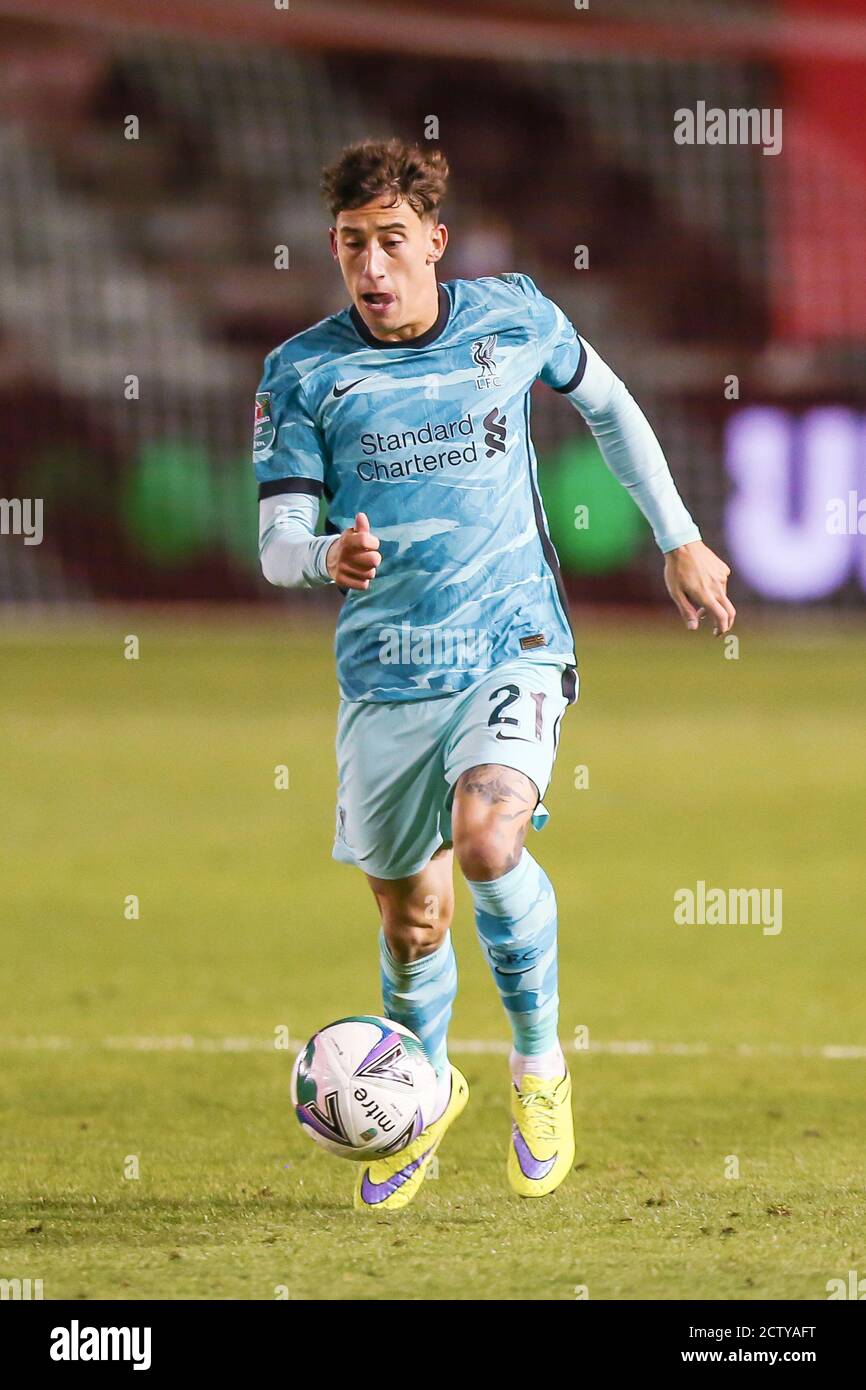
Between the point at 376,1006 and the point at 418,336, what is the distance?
2.68m

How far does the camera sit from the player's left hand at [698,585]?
493 cm

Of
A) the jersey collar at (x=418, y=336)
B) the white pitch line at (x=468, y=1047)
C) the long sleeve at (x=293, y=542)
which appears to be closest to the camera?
the long sleeve at (x=293, y=542)

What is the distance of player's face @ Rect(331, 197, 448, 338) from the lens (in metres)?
4.60

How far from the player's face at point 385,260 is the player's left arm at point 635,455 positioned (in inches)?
14.2

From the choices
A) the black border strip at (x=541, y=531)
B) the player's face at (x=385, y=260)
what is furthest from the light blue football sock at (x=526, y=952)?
the player's face at (x=385, y=260)

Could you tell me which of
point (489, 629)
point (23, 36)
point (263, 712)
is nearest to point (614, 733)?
point (263, 712)

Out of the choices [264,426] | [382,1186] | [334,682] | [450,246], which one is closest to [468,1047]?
[382,1186]

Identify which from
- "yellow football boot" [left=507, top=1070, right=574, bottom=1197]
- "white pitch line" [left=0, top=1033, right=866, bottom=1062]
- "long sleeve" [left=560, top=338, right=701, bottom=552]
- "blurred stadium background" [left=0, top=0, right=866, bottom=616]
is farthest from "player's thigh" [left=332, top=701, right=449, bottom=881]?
"blurred stadium background" [left=0, top=0, right=866, bottom=616]

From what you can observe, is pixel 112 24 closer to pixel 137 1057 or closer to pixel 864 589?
pixel 864 589

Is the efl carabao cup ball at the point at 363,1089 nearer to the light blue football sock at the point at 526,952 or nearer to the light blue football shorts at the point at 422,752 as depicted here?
the light blue football sock at the point at 526,952

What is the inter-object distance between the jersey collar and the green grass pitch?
1.84 m

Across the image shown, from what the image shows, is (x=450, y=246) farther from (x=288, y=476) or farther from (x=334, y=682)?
(x=288, y=476)

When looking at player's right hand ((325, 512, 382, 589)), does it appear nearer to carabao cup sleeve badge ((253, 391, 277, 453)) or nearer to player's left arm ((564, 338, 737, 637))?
carabao cup sleeve badge ((253, 391, 277, 453))
